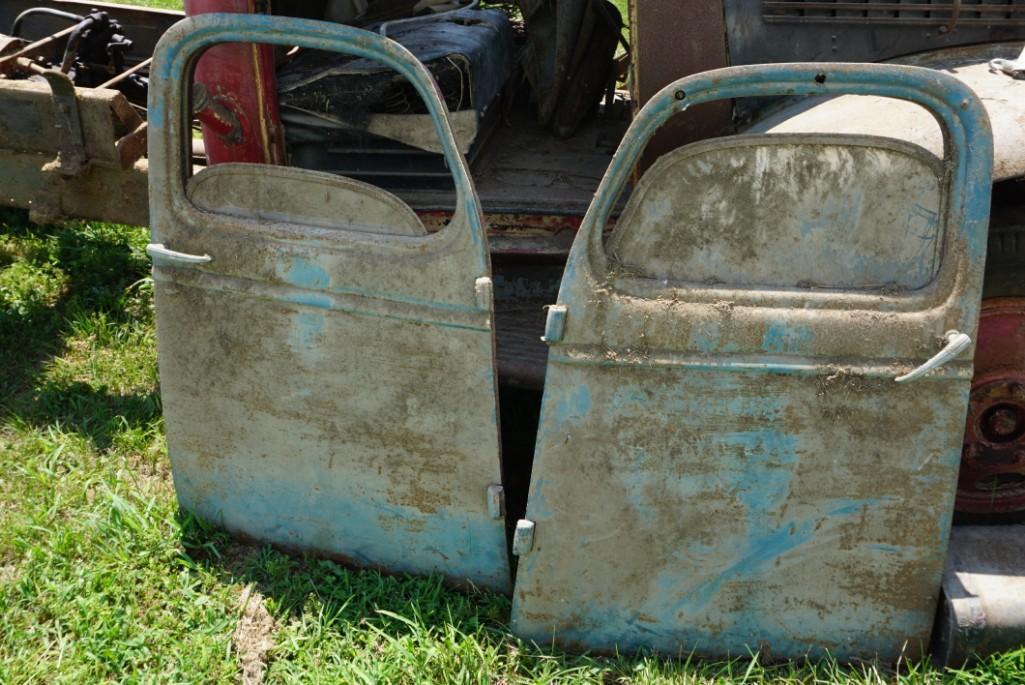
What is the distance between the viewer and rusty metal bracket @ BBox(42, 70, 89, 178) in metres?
3.63

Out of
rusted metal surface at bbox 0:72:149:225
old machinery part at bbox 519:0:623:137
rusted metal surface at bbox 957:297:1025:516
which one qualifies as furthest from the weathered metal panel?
rusted metal surface at bbox 0:72:149:225

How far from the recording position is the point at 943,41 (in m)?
3.35

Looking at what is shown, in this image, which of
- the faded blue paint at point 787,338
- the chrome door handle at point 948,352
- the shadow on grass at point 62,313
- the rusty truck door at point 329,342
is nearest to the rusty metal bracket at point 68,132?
the shadow on grass at point 62,313

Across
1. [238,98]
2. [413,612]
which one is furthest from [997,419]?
[238,98]

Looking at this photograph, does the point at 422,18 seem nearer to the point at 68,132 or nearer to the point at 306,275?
the point at 68,132

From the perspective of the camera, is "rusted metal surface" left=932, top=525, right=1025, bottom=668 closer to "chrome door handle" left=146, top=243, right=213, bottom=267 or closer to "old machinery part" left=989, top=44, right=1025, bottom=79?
"old machinery part" left=989, top=44, right=1025, bottom=79

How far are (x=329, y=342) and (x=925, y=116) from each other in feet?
5.26

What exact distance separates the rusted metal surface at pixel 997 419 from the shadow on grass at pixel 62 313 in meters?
2.62

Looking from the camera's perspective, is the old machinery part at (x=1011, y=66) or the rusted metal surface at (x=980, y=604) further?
the old machinery part at (x=1011, y=66)

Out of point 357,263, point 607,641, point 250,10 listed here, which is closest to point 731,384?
point 607,641

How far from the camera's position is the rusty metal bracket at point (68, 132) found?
3.63 m

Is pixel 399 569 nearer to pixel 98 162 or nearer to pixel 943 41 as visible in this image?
pixel 98 162

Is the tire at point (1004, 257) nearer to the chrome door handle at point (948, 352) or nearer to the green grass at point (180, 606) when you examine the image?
the chrome door handle at point (948, 352)

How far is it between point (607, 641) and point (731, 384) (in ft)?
2.51
